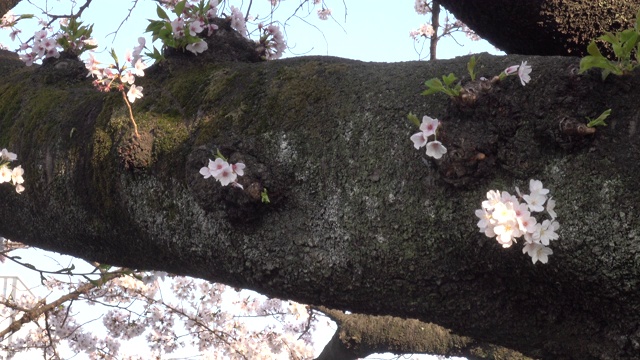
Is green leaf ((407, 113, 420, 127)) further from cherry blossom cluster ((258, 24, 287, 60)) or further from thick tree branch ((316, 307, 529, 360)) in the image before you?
thick tree branch ((316, 307, 529, 360))

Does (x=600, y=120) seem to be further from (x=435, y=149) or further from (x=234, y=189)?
(x=234, y=189)

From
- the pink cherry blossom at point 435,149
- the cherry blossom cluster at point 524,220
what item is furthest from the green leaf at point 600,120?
the pink cherry blossom at point 435,149

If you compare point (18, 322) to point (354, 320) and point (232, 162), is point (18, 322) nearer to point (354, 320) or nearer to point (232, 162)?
point (354, 320)

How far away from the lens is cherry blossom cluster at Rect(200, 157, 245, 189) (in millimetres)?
1458

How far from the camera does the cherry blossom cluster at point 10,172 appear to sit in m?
1.97

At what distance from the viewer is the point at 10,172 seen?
1.98 m

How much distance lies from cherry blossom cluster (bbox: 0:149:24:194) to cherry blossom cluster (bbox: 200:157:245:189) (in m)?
0.85

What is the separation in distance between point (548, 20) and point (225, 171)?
105 centimetres

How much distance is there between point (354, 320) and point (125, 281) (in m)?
2.61

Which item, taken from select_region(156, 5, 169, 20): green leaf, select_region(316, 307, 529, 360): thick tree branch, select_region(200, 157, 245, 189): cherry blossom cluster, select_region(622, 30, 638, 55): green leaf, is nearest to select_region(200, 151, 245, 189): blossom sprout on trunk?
select_region(200, 157, 245, 189): cherry blossom cluster

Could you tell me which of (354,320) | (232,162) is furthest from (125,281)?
(232,162)

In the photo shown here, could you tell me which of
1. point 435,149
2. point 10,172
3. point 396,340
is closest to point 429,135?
point 435,149

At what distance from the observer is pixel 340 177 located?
1.44m

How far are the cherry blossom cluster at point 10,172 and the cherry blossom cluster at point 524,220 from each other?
57.3 inches
